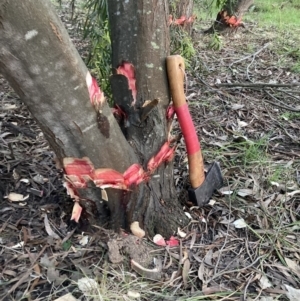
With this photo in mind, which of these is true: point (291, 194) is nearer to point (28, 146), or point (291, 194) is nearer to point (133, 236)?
point (133, 236)

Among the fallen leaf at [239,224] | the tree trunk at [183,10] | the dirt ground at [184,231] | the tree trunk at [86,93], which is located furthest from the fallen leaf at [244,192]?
the tree trunk at [183,10]

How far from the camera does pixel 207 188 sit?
170cm

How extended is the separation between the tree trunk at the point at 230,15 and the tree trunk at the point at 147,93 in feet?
9.48

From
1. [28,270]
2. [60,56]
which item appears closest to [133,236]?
[28,270]

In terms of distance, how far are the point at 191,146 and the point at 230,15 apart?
2911 mm

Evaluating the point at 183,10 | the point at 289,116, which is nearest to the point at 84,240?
the point at 289,116

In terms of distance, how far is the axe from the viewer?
1431 millimetres

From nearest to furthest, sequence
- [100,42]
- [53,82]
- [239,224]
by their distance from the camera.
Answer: [53,82] → [239,224] → [100,42]

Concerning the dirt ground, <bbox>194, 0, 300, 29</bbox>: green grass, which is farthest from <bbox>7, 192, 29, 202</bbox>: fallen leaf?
<bbox>194, 0, 300, 29</bbox>: green grass

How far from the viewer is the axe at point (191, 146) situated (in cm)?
143

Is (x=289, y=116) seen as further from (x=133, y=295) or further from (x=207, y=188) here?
(x=133, y=295)

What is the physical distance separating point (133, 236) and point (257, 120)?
1285mm

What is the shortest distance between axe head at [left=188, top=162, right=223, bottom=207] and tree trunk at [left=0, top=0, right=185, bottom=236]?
10 centimetres

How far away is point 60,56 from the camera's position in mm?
1157
